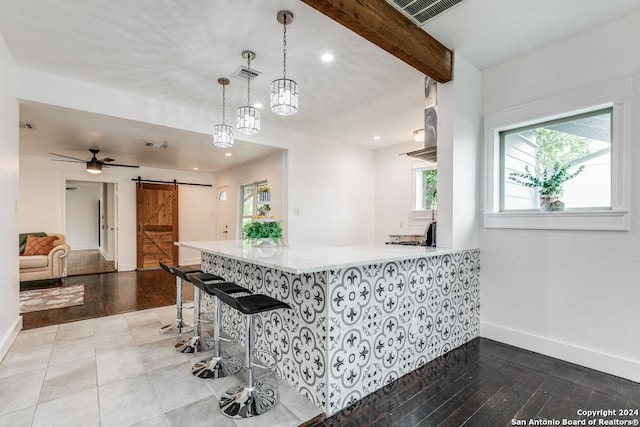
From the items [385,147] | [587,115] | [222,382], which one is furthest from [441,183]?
[385,147]

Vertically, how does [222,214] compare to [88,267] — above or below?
above

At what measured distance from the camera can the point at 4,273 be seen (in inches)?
112

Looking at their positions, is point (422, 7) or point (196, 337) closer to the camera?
point (422, 7)

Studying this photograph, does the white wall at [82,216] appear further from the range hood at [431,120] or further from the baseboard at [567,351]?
the baseboard at [567,351]

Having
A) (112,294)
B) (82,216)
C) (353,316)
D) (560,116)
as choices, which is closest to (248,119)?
(353,316)

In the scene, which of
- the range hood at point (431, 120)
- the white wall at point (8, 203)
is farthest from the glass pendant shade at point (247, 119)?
the white wall at point (8, 203)

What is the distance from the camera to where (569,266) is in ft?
8.78

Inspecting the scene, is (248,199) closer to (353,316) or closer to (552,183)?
(353,316)

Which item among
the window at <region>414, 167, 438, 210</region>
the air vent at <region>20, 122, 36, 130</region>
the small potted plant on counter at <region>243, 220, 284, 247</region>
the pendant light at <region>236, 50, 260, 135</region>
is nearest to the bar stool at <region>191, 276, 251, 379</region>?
the small potted plant on counter at <region>243, 220, 284, 247</region>

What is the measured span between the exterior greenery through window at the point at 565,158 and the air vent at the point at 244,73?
8.91 ft

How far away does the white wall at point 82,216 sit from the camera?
11.7 meters

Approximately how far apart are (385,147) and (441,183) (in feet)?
11.6

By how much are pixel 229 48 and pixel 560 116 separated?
10.1 feet

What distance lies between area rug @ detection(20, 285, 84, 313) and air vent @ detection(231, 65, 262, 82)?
3811 millimetres
